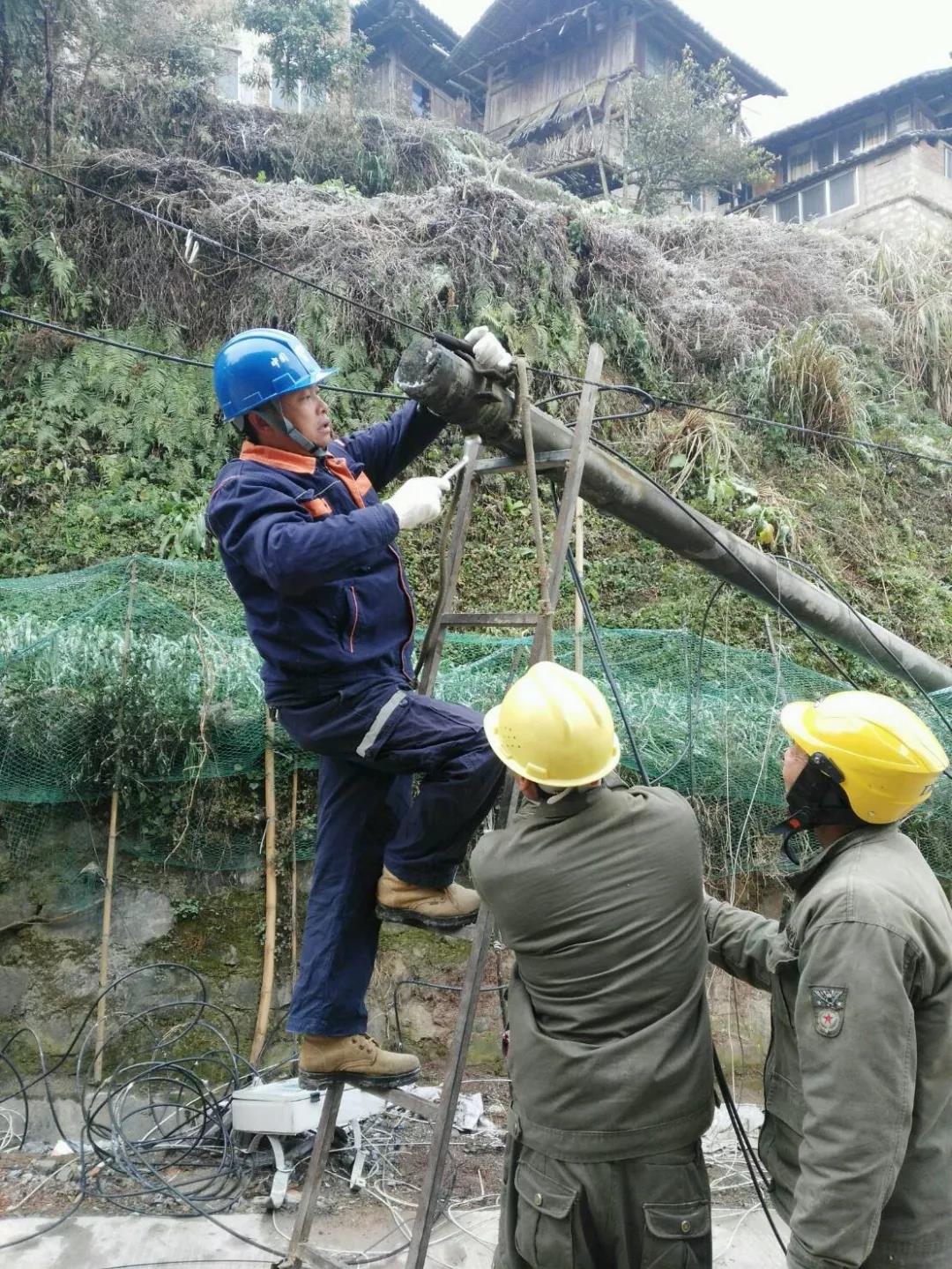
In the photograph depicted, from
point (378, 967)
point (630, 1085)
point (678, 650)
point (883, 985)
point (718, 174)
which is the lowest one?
point (378, 967)

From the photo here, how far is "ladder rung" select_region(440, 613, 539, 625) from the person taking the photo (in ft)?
10.7

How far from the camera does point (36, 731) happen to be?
5484mm

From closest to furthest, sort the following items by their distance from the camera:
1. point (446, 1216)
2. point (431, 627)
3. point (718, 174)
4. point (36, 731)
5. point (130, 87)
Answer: point (431, 627) < point (446, 1216) < point (36, 731) < point (130, 87) < point (718, 174)

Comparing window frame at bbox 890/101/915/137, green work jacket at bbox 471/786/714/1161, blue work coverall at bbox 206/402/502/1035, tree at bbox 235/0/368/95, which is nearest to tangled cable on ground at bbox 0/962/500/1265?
blue work coverall at bbox 206/402/502/1035

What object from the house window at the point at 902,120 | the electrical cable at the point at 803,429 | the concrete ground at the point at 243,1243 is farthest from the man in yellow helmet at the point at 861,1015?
the house window at the point at 902,120

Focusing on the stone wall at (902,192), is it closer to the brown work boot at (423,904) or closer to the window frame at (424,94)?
the window frame at (424,94)

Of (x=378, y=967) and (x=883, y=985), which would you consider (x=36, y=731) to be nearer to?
(x=378, y=967)

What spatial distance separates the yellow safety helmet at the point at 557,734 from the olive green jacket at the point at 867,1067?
0.58m

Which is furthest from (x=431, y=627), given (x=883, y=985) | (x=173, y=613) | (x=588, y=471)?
(x=173, y=613)

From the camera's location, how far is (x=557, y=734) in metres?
2.39

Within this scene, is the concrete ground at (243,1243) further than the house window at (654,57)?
No

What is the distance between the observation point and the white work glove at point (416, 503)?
115 inches

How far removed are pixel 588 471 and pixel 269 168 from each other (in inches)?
365

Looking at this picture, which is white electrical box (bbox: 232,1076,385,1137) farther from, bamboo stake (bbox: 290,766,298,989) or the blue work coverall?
the blue work coverall
